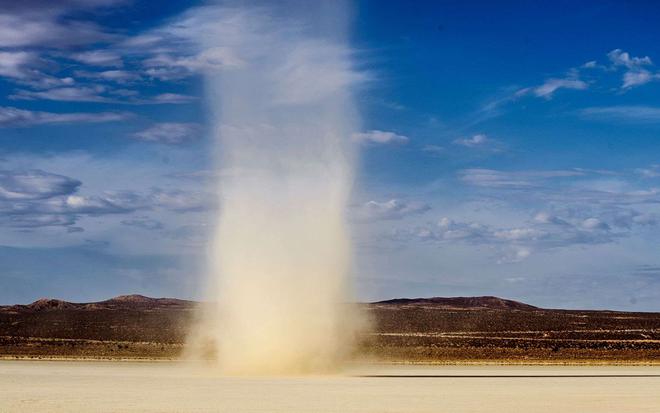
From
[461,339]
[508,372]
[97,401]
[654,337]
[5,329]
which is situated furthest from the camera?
[5,329]

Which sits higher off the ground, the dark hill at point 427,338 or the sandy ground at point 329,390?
the dark hill at point 427,338

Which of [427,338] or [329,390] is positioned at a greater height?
[427,338]

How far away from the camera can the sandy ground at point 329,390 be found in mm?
27312

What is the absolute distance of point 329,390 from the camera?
3306 cm

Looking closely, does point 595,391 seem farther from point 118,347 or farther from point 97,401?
point 118,347

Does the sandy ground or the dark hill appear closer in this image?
the sandy ground

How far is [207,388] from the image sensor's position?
33.3 metres

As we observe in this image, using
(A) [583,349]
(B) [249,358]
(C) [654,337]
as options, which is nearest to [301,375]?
A: (B) [249,358]

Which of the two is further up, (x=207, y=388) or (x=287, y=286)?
(x=287, y=286)

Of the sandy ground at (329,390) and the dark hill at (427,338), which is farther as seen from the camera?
the dark hill at (427,338)

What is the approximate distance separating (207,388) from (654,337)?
2235 inches

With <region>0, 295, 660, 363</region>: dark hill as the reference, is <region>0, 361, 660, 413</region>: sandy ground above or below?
below

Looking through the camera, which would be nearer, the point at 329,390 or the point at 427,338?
the point at 329,390

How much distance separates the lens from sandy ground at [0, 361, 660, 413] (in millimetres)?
27312
